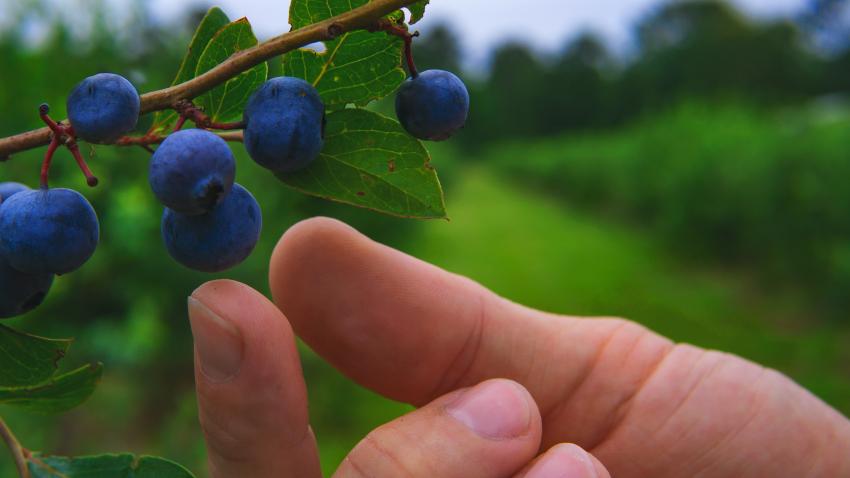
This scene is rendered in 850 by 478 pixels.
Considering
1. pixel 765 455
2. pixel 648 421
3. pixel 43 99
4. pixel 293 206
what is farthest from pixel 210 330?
pixel 293 206

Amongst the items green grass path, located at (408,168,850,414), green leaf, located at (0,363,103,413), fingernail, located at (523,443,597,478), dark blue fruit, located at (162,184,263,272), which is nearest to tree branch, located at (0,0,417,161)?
dark blue fruit, located at (162,184,263,272)

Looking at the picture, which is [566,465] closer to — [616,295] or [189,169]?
[189,169]

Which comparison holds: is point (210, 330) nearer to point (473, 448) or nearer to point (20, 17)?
point (473, 448)

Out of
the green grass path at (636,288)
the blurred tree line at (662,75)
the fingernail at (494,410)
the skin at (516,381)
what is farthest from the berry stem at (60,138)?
the blurred tree line at (662,75)

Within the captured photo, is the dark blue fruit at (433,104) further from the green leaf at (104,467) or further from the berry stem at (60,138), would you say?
the green leaf at (104,467)

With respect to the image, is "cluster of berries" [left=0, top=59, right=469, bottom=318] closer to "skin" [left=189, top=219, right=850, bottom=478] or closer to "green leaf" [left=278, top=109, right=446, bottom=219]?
"green leaf" [left=278, top=109, right=446, bottom=219]

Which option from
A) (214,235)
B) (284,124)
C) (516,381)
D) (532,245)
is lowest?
(532,245)

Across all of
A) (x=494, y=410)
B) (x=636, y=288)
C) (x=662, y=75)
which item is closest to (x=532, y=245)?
(x=636, y=288)
